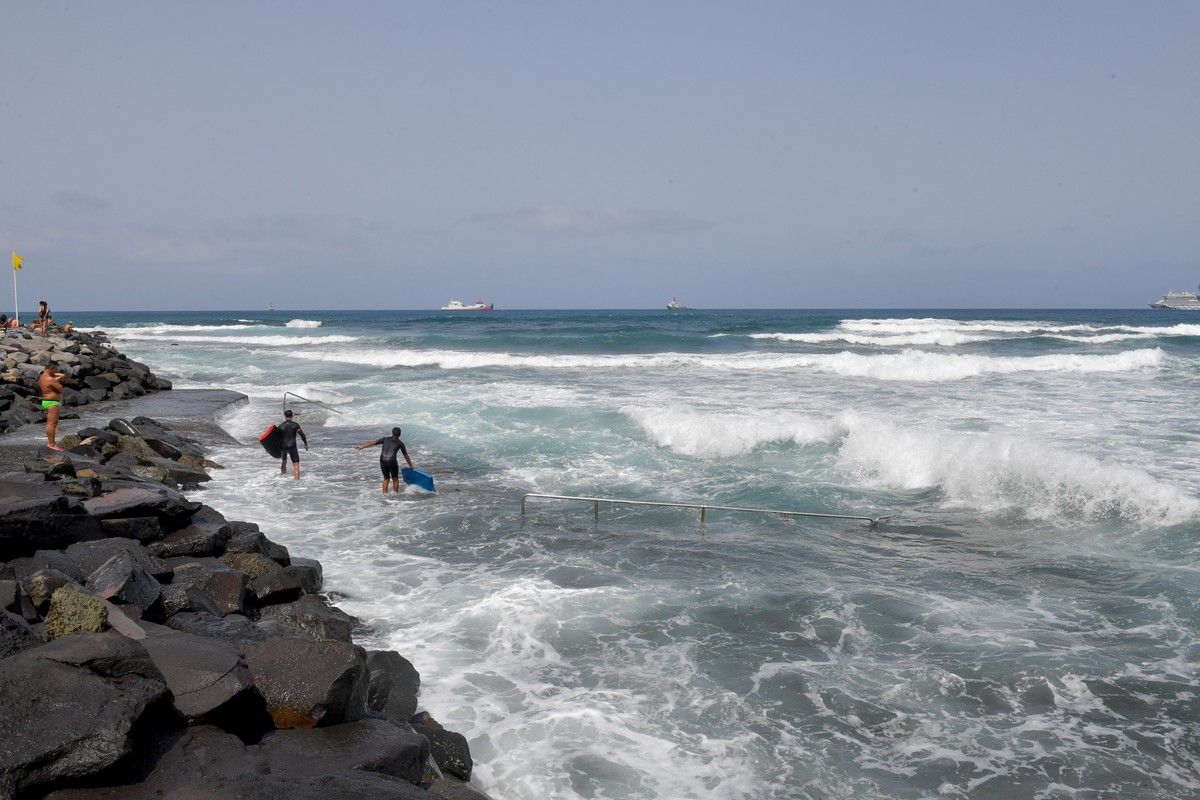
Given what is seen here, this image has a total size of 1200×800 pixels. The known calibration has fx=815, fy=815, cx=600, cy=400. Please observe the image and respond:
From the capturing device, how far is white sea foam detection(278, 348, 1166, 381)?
30.2 meters

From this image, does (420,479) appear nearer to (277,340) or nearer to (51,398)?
(51,398)

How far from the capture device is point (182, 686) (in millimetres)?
4289

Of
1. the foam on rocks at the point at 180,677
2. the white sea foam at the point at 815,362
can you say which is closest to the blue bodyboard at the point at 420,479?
the foam on rocks at the point at 180,677

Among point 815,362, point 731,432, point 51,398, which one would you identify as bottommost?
point 731,432

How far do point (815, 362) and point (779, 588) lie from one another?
27128mm

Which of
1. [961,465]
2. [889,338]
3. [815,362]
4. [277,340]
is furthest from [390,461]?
[277,340]

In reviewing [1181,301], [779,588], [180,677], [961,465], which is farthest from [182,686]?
[1181,301]

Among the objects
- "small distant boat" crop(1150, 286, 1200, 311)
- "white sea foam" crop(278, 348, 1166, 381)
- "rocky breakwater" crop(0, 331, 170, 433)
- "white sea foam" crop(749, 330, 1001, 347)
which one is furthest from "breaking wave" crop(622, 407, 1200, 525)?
"small distant boat" crop(1150, 286, 1200, 311)

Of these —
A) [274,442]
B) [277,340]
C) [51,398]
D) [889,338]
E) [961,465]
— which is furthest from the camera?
[277,340]

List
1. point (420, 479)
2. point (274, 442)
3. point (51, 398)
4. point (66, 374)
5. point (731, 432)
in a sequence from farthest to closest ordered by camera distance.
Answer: point (66, 374), point (731, 432), point (274, 442), point (51, 398), point (420, 479)

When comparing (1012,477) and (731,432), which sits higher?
(731,432)

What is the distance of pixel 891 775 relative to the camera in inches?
205

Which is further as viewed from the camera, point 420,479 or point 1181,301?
point 1181,301

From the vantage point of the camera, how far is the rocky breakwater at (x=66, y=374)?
58.2ft
